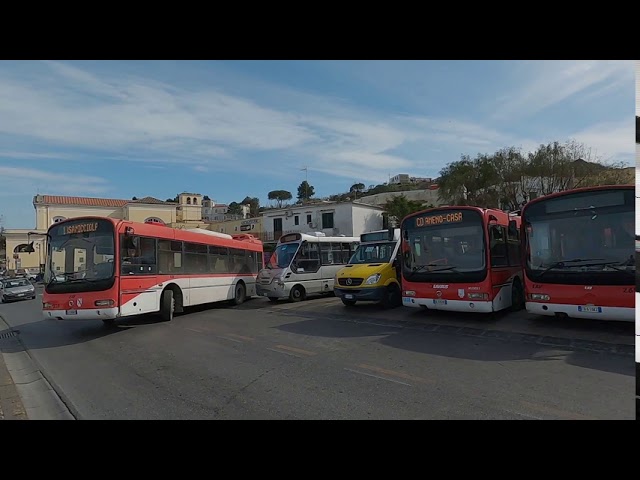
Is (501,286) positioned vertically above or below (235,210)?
below

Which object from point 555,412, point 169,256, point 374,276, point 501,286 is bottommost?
point 555,412

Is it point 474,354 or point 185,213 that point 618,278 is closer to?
point 474,354

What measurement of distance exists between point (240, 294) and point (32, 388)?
10.4 metres

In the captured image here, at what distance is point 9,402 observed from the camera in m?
5.50

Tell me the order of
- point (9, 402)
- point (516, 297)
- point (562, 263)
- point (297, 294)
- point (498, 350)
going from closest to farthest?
point (9, 402)
point (498, 350)
point (562, 263)
point (516, 297)
point (297, 294)

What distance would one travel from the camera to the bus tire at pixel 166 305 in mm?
11844

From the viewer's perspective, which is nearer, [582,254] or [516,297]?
[582,254]

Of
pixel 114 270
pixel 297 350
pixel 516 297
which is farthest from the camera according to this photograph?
pixel 516 297

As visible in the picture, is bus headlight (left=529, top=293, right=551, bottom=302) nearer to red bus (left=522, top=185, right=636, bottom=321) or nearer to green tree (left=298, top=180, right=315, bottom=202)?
red bus (left=522, top=185, right=636, bottom=321)

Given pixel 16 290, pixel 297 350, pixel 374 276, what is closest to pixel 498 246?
pixel 374 276

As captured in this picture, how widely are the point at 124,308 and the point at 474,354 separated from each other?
7.92 metres

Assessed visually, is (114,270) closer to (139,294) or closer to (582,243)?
(139,294)

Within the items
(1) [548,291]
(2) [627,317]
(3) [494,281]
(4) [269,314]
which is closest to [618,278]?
(2) [627,317]

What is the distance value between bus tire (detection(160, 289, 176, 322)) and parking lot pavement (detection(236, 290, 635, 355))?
3200mm
